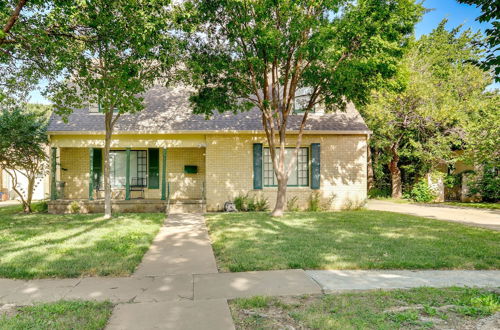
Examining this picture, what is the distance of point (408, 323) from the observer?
127 inches

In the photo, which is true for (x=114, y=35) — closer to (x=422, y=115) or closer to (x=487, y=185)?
(x=422, y=115)

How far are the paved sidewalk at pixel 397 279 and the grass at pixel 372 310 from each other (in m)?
0.28

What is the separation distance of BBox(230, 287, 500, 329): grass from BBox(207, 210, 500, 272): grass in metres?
1.27

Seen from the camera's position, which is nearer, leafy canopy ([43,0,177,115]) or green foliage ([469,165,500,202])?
leafy canopy ([43,0,177,115])

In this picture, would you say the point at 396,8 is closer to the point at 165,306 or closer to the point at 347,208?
the point at 347,208

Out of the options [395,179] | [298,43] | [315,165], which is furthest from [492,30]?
[395,179]

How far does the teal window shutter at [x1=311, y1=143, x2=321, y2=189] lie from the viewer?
13.7m

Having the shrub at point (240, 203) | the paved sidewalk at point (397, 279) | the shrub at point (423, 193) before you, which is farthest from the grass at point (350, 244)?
the shrub at point (423, 193)

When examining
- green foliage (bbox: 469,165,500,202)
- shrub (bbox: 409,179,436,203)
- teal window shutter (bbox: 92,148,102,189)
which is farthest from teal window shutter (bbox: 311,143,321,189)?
teal window shutter (bbox: 92,148,102,189)

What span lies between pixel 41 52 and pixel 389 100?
15.1 meters

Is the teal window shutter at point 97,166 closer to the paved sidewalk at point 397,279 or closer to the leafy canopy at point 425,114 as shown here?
the paved sidewalk at point 397,279

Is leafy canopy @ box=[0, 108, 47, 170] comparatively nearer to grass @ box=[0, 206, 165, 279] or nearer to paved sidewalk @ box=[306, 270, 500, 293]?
grass @ box=[0, 206, 165, 279]

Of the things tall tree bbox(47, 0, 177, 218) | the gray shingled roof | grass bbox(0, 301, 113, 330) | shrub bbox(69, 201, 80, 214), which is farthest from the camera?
the gray shingled roof

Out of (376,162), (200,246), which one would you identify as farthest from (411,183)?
(200,246)
